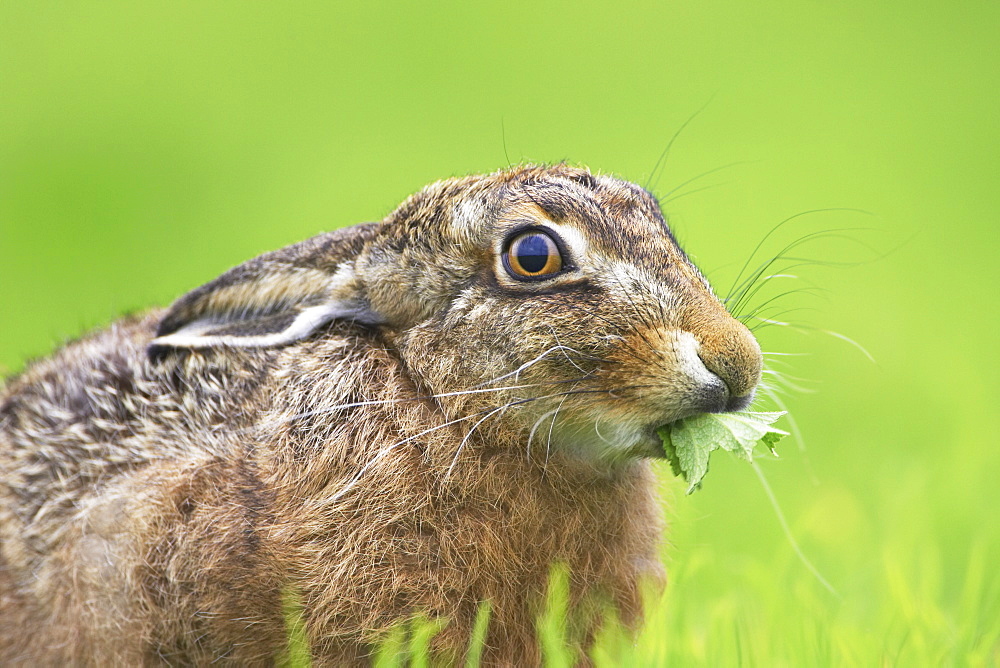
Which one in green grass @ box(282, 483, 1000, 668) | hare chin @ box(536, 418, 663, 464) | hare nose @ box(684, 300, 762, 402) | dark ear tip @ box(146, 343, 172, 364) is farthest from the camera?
dark ear tip @ box(146, 343, 172, 364)

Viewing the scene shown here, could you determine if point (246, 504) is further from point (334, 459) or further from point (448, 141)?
point (448, 141)

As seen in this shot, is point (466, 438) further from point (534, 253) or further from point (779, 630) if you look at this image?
point (779, 630)

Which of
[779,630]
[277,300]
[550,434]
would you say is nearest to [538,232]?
[550,434]

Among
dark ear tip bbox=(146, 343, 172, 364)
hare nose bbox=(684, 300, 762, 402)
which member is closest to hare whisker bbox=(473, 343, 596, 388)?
hare nose bbox=(684, 300, 762, 402)

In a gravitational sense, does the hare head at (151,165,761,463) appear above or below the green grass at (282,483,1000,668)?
above

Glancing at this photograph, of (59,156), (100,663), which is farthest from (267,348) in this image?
(59,156)

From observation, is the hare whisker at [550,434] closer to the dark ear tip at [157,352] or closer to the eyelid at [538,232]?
the eyelid at [538,232]

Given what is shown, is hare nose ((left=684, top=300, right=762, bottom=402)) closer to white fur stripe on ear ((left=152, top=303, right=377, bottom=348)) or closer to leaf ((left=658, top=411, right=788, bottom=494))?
leaf ((left=658, top=411, right=788, bottom=494))
